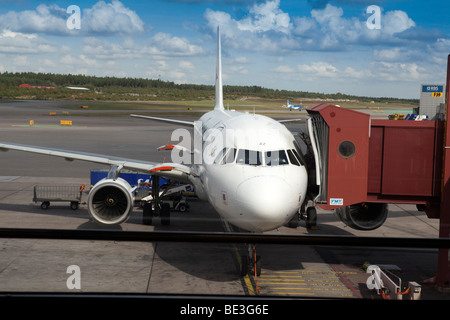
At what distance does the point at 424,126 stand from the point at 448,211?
2.27 meters

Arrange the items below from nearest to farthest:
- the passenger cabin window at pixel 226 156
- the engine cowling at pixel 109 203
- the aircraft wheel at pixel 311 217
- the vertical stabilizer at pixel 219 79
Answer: the passenger cabin window at pixel 226 156 → the engine cowling at pixel 109 203 → the aircraft wheel at pixel 311 217 → the vertical stabilizer at pixel 219 79

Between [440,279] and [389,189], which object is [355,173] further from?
[440,279]

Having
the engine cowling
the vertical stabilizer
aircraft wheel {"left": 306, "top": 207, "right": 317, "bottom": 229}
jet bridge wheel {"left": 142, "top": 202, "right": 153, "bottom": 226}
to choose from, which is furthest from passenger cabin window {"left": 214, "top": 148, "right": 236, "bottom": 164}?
the vertical stabilizer

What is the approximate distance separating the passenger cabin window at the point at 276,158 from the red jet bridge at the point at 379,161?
3.10 feet

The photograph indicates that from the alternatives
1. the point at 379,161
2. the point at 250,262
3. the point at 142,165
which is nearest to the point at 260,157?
the point at 379,161

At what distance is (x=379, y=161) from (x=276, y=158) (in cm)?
275

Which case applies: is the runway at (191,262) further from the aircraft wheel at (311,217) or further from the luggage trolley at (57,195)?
the luggage trolley at (57,195)

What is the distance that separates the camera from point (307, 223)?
18.6 metres

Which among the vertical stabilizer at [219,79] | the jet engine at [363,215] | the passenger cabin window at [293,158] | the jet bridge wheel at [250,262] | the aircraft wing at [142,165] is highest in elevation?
the vertical stabilizer at [219,79]

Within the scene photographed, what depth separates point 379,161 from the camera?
42.3 feet

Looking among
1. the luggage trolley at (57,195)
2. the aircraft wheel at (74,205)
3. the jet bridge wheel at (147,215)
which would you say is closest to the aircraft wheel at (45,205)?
the luggage trolley at (57,195)

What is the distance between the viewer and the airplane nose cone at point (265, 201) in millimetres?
11328

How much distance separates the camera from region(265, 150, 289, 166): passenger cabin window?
12383 mm

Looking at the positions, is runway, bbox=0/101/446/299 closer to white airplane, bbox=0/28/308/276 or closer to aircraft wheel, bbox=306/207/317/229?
aircraft wheel, bbox=306/207/317/229
